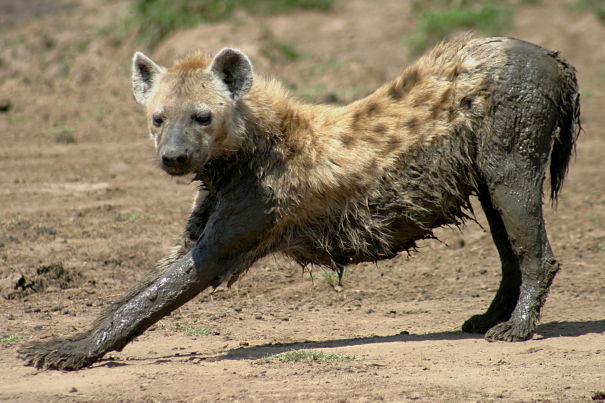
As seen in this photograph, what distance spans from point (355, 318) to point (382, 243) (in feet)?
2.82

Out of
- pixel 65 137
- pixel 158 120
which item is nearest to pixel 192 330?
pixel 158 120

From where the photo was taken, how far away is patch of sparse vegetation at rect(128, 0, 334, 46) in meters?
14.6

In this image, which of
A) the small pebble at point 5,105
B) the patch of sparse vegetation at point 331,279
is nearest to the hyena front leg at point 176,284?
the patch of sparse vegetation at point 331,279

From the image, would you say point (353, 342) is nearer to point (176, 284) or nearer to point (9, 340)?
point (176, 284)

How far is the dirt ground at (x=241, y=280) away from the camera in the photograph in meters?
5.81

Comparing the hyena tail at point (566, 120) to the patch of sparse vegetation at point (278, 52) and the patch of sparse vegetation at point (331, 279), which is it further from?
the patch of sparse vegetation at point (278, 52)

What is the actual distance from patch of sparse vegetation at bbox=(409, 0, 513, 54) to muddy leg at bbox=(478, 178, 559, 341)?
875cm

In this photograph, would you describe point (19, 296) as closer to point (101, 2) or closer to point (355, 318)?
point (355, 318)

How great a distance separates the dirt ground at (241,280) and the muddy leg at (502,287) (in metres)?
0.17

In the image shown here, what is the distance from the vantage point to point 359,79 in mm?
13648

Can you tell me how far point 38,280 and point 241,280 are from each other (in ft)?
4.51

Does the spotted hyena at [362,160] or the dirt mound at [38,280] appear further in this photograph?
the dirt mound at [38,280]

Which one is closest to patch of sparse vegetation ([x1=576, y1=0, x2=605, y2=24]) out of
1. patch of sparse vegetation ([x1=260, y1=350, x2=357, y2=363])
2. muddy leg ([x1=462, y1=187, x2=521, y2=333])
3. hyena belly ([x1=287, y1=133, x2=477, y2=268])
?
muddy leg ([x1=462, y1=187, x2=521, y2=333])

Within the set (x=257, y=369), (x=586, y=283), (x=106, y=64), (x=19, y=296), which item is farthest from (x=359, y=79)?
(x=257, y=369)
